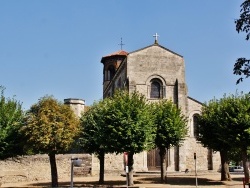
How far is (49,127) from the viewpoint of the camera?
27.3 meters

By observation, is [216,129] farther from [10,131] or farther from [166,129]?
[10,131]

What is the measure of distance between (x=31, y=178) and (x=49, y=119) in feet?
37.7

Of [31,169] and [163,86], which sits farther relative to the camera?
[163,86]

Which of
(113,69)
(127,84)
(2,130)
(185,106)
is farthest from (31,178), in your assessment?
(113,69)

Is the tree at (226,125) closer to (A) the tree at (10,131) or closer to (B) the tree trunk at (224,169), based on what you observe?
(B) the tree trunk at (224,169)

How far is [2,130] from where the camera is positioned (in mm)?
28266

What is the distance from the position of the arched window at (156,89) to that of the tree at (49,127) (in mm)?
14838

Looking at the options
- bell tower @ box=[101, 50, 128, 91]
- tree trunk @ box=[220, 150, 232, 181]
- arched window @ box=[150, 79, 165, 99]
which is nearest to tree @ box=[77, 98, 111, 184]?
tree trunk @ box=[220, 150, 232, 181]

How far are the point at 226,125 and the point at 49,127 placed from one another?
12.4 meters

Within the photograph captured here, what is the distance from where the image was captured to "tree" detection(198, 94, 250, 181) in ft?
94.5

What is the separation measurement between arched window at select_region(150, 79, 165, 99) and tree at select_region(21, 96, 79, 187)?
14.8 meters

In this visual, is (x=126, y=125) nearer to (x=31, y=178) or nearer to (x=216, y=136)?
(x=216, y=136)

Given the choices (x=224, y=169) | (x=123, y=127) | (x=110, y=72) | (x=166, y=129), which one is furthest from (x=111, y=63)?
(x=123, y=127)

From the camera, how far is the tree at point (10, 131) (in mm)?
28156
